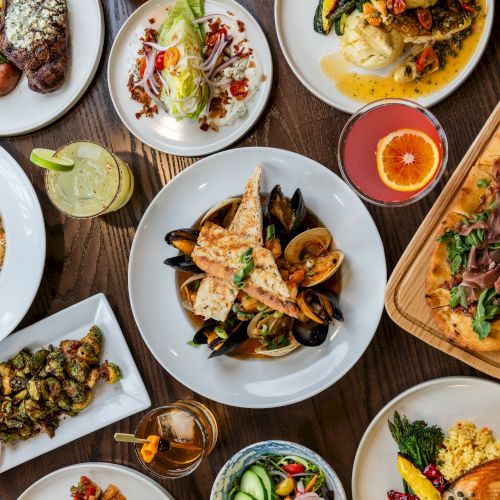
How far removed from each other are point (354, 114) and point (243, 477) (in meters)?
1.87

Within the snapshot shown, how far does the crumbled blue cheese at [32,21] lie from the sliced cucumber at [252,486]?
2.45m

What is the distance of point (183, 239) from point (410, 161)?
1.11 metres

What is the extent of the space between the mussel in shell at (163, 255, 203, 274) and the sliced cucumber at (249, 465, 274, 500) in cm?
105

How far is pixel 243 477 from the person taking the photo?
3.13 metres

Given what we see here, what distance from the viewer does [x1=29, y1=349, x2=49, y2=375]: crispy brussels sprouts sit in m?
3.36

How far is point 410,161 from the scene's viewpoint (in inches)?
106

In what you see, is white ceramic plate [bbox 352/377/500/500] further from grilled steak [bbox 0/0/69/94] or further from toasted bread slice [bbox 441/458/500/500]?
grilled steak [bbox 0/0/69/94]

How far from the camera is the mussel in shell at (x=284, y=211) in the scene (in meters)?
2.85

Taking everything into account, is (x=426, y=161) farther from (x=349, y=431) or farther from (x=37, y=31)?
(x=37, y=31)

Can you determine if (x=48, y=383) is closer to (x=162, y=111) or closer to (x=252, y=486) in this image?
(x=252, y=486)

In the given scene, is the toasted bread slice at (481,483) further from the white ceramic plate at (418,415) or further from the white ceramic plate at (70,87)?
the white ceramic plate at (70,87)

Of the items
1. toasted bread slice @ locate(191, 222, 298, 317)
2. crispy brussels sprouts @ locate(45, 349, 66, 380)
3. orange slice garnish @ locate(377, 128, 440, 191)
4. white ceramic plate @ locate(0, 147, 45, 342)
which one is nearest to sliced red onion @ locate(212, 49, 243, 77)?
toasted bread slice @ locate(191, 222, 298, 317)

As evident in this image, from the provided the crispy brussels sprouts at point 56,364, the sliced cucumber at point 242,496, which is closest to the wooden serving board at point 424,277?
the sliced cucumber at point 242,496

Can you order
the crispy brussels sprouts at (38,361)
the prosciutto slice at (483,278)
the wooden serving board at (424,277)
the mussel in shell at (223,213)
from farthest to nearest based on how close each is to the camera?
the crispy brussels sprouts at (38,361) < the mussel in shell at (223,213) < the wooden serving board at (424,277) < the prosciutto slice at (483,278)
